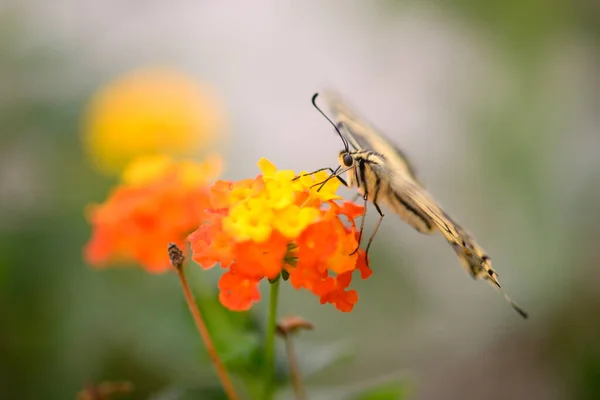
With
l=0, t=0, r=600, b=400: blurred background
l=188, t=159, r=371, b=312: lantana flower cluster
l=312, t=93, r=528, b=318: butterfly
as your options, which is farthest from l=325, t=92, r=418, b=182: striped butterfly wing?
l=0, t=0, r=600, b=400: blurred background

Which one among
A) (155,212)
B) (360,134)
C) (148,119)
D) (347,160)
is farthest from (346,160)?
(148,119)

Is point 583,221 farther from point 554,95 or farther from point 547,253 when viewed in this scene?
point 554,95

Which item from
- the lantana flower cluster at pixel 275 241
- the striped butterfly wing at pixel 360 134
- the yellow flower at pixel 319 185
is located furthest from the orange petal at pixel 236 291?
the striped butterfly wing at pixel 360 134

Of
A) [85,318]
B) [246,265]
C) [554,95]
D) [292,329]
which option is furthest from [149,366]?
[554,95]

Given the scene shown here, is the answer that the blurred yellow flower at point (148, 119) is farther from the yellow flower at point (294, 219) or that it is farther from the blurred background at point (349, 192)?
the yellow flower at point (294, 219)

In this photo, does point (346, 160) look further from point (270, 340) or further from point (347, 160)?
point (270, 340)
